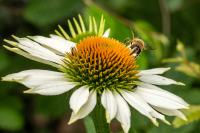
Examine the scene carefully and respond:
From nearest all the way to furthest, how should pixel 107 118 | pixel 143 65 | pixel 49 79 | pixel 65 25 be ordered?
1. pixel 107 118
2. pixel 49 79
3. pixel 143 65
4. pixel 65 25

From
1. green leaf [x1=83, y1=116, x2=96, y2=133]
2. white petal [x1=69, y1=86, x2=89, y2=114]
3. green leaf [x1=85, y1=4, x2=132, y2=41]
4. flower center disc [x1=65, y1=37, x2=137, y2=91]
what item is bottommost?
green leaf [x1=83, y1=116, x2=96, y2=133]

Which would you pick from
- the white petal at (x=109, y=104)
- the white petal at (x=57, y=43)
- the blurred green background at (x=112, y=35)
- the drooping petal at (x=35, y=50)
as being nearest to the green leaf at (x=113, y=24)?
the blurred green background at (x=112, y=35)

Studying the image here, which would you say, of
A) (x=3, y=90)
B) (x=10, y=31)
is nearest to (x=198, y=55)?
(x=3, y=90)

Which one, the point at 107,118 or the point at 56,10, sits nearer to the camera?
the point at 107,118

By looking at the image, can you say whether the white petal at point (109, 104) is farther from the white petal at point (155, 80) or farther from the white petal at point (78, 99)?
the white petal at point (155, 80)

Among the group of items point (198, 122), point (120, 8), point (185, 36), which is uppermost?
point (120, 8)

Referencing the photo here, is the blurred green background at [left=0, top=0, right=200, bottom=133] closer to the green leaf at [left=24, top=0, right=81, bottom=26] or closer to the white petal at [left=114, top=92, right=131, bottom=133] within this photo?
the green leaf at [left=24, top=0, right=81, bottom=26]

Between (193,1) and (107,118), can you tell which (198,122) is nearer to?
(107,118)

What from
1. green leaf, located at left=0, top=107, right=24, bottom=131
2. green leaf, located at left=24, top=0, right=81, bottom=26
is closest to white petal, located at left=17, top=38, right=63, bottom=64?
green leaf, located at left=0, top=107, right=24, bottom=131
